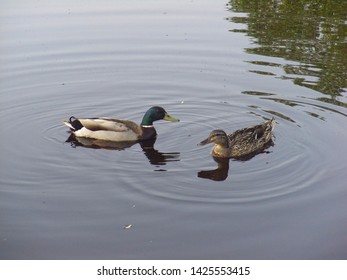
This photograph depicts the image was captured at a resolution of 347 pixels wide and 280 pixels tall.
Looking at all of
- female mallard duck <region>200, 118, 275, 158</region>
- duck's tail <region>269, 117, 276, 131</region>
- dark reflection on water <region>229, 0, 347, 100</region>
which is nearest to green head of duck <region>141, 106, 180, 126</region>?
female mallard duck <region>200, 118, 275, 158</region>

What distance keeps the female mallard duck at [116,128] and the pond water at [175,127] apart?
23 cm

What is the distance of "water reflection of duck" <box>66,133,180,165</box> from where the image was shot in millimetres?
10383

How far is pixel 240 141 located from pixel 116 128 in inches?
86.9

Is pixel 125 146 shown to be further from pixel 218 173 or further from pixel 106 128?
pixel 218 173

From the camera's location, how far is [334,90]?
1274 cm

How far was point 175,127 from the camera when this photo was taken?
11750mm

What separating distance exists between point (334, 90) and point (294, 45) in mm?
3237

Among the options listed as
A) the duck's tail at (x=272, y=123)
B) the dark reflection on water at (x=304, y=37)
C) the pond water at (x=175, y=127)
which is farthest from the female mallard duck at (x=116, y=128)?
the dark reflection on water at (x=304, y=37)

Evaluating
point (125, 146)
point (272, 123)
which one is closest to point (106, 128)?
point (125, 146)

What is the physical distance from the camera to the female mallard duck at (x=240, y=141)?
34.3 ft

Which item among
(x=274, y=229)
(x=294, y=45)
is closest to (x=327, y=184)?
(x=274, y=229)

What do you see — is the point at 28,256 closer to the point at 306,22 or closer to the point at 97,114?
the point at 97,114

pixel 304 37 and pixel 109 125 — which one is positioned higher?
pixel 304 37

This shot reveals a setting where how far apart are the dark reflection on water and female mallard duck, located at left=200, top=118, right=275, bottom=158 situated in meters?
2.12
